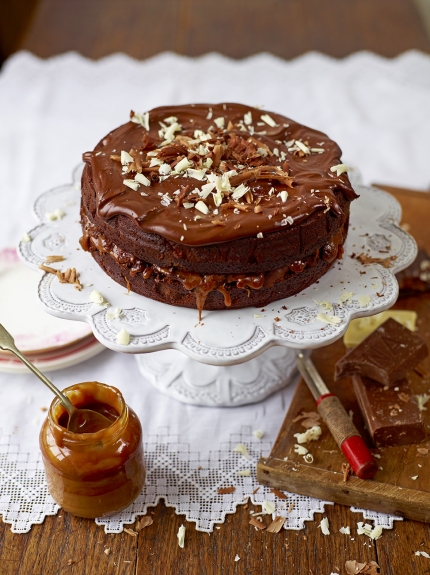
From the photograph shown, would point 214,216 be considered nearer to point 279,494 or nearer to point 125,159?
point 125,159

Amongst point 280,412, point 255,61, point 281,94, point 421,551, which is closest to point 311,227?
point 280,412

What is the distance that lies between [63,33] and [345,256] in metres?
2.66

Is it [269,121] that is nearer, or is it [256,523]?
[256,523]

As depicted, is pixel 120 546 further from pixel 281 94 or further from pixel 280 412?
pixel 281 94

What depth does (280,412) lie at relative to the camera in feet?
6.60

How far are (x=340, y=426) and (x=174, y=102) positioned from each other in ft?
6.89

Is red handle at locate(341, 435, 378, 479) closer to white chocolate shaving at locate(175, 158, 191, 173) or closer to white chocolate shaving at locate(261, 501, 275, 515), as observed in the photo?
white chocolate shaving at locate(261, 501, 275, 515)

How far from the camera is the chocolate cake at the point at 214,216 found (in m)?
1.70

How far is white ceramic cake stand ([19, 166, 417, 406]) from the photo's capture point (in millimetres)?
1709

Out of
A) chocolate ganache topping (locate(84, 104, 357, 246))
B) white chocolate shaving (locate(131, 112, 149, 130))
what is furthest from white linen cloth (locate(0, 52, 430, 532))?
white chocolate shaving (locate(131, 112, 149, 130))

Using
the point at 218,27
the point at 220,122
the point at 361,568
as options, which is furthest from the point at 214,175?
the point at 218,27

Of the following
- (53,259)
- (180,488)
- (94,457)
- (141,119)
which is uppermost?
(141,119)

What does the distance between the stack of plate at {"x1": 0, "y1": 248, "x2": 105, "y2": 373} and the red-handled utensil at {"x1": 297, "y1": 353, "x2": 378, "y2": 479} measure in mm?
661

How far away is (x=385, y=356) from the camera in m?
1.88
